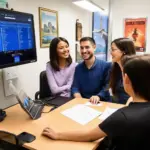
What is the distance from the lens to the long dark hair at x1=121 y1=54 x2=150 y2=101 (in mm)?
935

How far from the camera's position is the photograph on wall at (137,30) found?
3976 millimetres

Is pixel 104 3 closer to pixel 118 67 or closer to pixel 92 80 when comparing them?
pixel 118 67

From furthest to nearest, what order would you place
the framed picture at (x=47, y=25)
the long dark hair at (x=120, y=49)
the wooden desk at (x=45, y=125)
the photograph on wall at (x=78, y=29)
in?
1. the photograph on wall at (x=78, y=29)
2. the framed picture at (x=47, y=25)
3. the long dark hair at (x=120, y=49)
4. the wooden desk at (x=45, y=125)

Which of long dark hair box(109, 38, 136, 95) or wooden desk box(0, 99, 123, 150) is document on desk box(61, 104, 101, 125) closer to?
wooden desk box(0, 99, 123, 150)

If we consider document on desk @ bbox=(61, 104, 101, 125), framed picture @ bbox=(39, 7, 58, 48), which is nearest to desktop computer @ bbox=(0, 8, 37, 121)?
document on desk @ bbox=(61, 104, 101, 125)

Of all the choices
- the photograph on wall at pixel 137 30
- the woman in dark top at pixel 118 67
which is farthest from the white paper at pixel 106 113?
the photograph on wall at pixel 137 30

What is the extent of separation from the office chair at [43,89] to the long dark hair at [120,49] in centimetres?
80

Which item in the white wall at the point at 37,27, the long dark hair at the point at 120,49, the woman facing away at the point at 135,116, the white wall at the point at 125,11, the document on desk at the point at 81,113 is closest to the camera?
the woman facing away at the point at 135,116

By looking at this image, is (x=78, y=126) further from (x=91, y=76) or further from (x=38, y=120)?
(x=91, y=76)

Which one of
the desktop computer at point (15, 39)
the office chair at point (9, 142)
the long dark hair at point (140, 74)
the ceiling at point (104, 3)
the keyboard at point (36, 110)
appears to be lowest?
the office chair at point (9, 142)

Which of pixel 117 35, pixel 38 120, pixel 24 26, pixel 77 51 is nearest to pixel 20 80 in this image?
pixel 24 26

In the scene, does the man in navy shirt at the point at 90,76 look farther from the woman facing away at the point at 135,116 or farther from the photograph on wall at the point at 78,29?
the woman facing away at the point at 135,116

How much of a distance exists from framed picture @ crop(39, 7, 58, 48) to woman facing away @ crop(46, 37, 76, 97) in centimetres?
38

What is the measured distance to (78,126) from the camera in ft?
4.54
